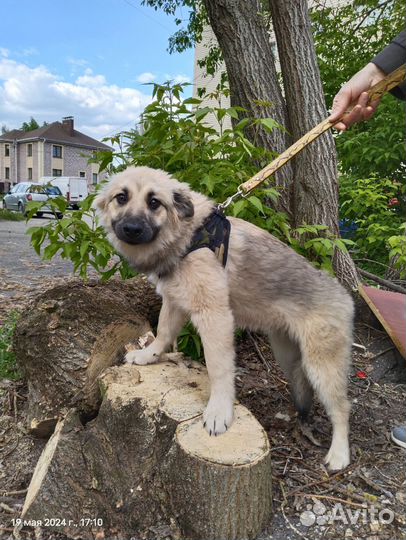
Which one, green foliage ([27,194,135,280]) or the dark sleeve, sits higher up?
the dark sleeve

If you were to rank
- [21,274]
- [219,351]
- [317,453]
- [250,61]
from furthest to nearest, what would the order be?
[21,274] → [250,61] → [317,453] → [219,351]

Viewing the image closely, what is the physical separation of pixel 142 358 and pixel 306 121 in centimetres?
322

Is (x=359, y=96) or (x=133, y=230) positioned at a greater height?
(x=359, y=96)

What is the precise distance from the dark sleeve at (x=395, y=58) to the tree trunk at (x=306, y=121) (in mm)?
1590

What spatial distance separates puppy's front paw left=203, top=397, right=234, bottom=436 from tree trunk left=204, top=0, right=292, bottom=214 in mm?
2763

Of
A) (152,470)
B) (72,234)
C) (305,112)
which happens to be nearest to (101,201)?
(72,234)

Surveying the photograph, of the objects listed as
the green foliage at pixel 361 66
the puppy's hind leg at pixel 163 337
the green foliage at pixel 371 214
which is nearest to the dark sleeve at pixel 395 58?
the puppy's hind leg at pixel 163 337

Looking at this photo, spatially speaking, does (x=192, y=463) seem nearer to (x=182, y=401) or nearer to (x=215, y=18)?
(x=182, y=401)

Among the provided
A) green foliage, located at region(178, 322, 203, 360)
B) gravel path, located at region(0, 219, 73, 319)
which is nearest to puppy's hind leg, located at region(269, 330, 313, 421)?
green foliage, located at region(178, 322, 203, 360)

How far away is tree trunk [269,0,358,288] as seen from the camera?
15.4ft

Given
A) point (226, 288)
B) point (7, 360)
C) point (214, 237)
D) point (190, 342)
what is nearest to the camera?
point (226, 288)

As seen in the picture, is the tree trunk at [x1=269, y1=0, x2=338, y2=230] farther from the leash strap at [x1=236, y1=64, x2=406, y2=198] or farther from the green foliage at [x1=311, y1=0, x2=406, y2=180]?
the green foliage at [x1=311, y1=0, x2=406, y2=180]

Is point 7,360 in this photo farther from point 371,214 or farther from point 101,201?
point 371,214

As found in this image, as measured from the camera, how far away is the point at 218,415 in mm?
2430
